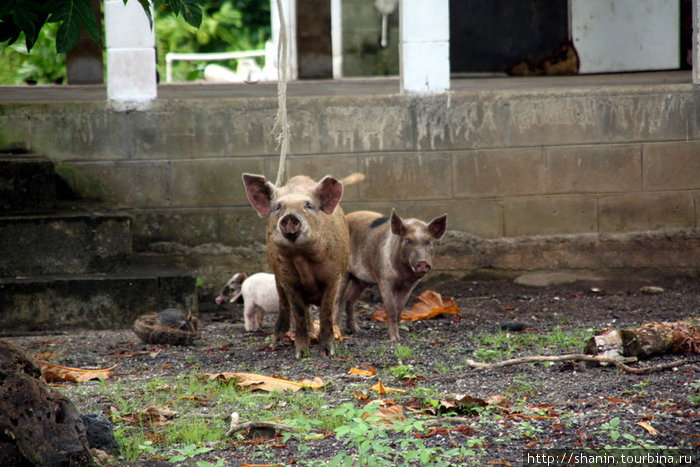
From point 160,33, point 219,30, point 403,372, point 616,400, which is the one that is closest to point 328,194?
point 403,372

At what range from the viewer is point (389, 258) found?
24.2 feet

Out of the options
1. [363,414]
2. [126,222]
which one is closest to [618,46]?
[126,222]

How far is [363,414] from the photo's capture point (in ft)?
15.8

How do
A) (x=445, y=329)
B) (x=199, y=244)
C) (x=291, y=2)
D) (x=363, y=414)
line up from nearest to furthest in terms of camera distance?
(x=363, y=414)
(x=445, y=329)
(x=199, y=244)
(x=291, y=2)

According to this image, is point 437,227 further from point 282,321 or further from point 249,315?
point 249,315

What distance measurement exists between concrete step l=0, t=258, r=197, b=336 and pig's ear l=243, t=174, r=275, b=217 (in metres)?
1.84

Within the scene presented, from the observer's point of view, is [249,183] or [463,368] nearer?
[463,368]

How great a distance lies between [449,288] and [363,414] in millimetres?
4568

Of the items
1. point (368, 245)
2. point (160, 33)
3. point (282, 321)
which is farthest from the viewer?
point (160, 33)

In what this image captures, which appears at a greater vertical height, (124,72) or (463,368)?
(124,72)

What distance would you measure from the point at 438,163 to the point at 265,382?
3972mm

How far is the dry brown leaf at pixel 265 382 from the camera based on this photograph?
569 cm

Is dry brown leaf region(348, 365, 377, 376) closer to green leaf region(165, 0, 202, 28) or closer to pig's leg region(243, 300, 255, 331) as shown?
pig's leg region(243, 300, 255, 331)

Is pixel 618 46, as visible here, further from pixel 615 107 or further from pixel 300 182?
pixel 300 182
